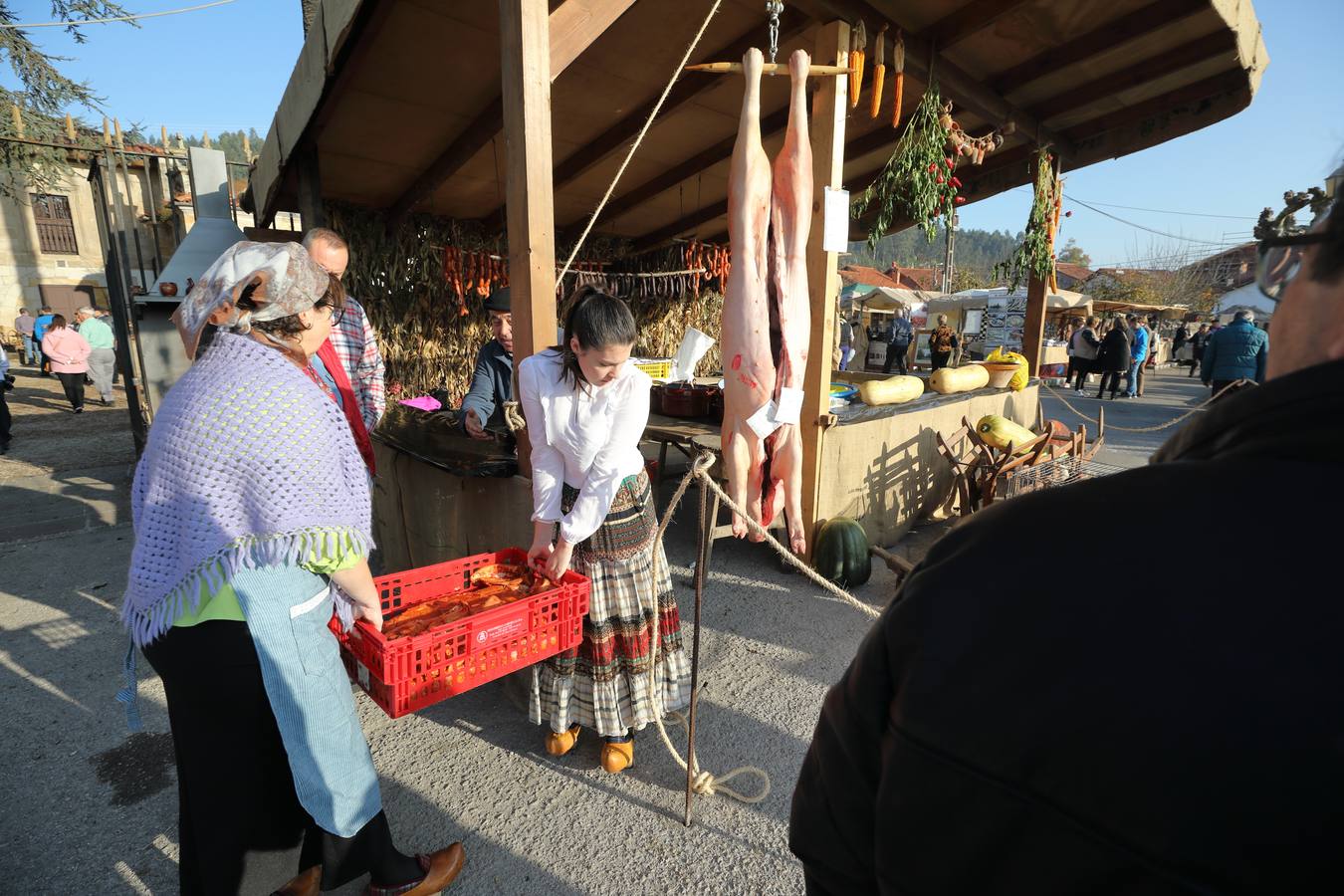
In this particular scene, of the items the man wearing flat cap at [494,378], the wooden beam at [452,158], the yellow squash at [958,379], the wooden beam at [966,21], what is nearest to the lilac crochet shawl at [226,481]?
the man wearing flat cap at [494,378]

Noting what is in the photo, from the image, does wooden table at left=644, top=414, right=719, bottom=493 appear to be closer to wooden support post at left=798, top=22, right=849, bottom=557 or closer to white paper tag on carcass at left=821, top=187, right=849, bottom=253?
wooden support post at left=798, top=22, right=849, bottom=557

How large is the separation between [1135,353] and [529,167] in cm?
1865

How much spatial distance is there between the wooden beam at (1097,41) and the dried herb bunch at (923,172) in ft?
3.93

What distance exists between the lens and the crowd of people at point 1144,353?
9391 millimetres

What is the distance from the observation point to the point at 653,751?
307 cm

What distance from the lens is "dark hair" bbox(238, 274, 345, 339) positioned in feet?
5.74

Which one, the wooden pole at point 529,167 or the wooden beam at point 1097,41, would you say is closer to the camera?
the wooden pole at point 529,167

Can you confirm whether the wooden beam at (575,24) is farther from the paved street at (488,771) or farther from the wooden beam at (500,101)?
the paved street at (488,771)

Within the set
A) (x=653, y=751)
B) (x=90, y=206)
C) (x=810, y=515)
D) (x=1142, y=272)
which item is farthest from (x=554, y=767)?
Result: (x=1142, y=272)

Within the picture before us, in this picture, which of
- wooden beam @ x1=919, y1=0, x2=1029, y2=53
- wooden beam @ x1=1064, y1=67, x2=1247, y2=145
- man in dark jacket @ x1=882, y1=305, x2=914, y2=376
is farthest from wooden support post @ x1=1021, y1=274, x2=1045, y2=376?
man in dark jacket @ x1=882, y1=305, x2=914, y2=376

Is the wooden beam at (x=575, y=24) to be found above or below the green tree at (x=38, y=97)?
below

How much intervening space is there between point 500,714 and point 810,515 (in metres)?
2.75

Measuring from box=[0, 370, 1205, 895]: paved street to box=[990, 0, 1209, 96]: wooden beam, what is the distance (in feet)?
16.3

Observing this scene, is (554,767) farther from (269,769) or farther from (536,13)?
(536,13)
